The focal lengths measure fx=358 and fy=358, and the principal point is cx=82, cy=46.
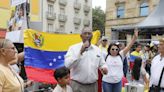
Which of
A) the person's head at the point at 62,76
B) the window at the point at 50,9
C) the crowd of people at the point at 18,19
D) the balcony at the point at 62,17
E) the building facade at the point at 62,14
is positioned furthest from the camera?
the balcony at the point at 62,17

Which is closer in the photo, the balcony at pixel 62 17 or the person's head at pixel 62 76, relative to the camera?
the person's head at pixel 62 76

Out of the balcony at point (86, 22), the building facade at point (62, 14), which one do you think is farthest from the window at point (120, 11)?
the balcony at point (86, 22)

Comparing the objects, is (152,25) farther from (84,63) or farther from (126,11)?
(126,11)

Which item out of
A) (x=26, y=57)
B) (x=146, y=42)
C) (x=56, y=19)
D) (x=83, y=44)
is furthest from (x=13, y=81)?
(x=56, y=19)

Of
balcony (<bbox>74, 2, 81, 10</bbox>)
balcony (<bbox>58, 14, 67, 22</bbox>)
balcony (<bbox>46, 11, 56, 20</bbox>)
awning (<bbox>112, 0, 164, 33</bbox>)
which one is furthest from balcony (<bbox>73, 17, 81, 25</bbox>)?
awning (<bbox>112, 0, 164, 33</bbox>)

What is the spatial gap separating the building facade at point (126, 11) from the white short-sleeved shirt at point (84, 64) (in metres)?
28.0

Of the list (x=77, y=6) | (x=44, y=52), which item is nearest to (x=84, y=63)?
(x=44, y=52)

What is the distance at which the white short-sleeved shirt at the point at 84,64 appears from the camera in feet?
17.1

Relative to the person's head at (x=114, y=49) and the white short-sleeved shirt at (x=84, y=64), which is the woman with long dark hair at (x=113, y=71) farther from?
the white short-sleeved shirt at (x=84, y=64)

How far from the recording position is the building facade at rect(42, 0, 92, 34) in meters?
43.9

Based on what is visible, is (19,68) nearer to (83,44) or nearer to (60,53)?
(60,53)

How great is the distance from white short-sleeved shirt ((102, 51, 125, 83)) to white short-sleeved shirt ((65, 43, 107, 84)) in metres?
1.33

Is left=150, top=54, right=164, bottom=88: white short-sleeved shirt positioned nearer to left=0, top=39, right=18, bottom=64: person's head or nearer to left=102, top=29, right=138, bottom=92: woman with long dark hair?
left=102, top=29, right=138, bottom=92: woman with long dark hair

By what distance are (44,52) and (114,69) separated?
137 cm
